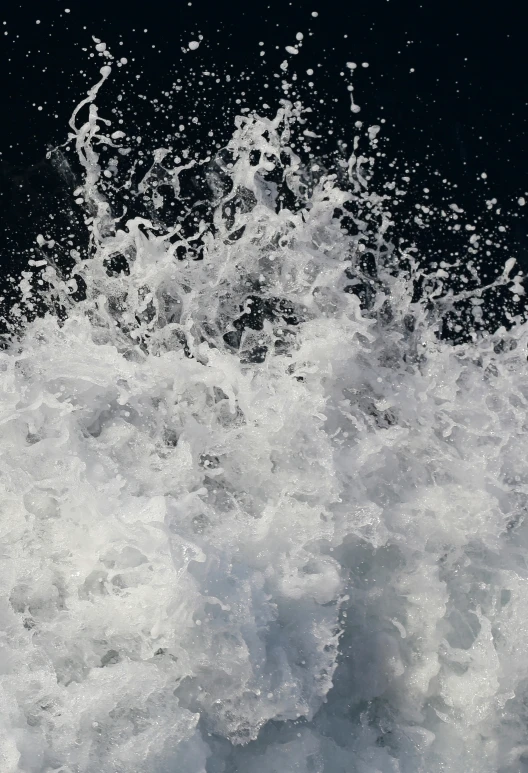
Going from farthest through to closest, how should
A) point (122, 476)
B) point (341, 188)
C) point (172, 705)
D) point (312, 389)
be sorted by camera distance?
1. point (341, 188)
2. point (312, 389)
3. point (122, 476)
4. point (172, 705)

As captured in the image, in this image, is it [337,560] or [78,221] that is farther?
[78,221]

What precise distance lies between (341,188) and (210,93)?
677 mm

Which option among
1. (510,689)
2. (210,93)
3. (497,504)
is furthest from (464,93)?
(510,689)

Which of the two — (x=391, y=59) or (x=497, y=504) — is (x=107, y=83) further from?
(x=497, y=504)

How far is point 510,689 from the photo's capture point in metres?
2.72

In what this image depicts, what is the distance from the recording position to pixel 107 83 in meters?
3.75

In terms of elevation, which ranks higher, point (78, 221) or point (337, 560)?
point (78, 221)

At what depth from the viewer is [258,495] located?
9.81 feet

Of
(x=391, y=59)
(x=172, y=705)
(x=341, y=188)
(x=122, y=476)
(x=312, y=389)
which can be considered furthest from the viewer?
(x=391, y=59)

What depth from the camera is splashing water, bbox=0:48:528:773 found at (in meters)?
2.55

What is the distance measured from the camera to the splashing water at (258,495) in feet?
8.36

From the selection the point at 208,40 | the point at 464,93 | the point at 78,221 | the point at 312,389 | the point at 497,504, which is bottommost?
the point at 497,504

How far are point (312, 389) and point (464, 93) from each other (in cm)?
170

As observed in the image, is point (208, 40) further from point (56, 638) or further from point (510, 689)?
point (510, 689)
